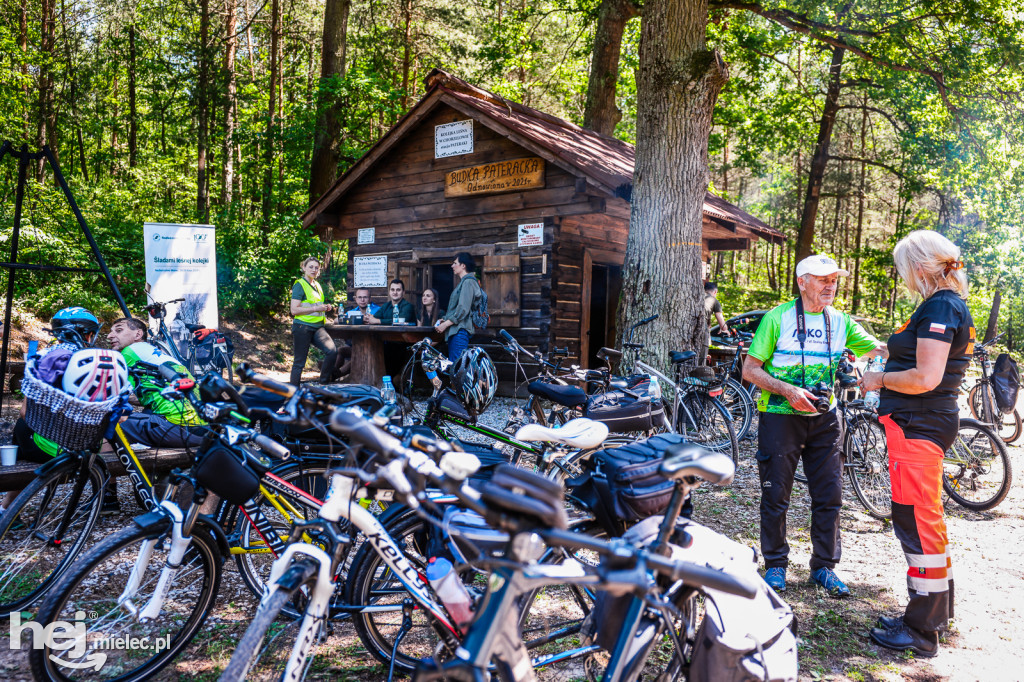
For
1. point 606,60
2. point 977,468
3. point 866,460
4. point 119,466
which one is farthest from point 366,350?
point 606,60

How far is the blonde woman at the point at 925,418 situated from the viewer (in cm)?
328

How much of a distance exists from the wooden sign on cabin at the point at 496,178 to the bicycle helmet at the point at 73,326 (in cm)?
724

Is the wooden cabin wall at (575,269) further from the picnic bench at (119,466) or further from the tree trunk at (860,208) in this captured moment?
the tree trunk at (860,208)

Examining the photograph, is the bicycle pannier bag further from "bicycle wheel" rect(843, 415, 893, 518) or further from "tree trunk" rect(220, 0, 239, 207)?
"tree trunk" rect(220, 0, 239, 207)

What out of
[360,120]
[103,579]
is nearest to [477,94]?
[360,120]

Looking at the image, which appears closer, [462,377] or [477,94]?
[462,377]

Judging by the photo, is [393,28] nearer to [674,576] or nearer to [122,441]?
[122,441]

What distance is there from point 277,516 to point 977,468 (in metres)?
5.81

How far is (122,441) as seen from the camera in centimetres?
348

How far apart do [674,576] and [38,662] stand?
2440 mm

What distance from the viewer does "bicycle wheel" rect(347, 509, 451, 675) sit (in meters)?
2.66

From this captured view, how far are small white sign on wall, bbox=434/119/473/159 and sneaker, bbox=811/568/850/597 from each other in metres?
9.10

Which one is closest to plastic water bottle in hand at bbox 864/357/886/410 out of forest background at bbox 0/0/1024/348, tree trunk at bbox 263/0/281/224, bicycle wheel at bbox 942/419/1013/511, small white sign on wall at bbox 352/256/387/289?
bicycle wheel at bbox 942/419/1013/511

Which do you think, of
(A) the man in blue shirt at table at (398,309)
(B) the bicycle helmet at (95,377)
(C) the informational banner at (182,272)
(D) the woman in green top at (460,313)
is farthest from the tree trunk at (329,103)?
(B) the bicycle helmet at (95,377)
